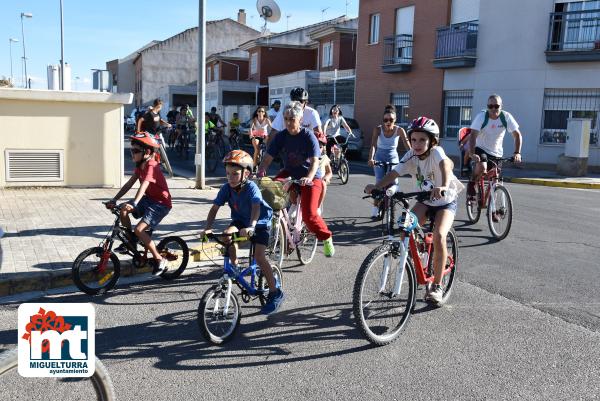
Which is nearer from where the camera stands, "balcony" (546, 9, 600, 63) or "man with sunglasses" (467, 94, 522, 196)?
"man with sunglasses" (467, 94, 522, 196)

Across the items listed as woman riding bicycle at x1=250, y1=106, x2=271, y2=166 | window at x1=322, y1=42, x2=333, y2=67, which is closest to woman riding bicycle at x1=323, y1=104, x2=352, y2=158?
woman riding bicycle at x1=250, y1=106, x2=271, y2=166

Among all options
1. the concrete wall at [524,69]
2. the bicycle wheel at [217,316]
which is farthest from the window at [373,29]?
the bicycle wheel at [217,316]

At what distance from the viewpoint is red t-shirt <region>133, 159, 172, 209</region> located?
6.12m

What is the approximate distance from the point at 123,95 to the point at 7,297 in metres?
6.76

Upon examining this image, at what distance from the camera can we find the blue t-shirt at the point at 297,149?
6672 millimetres

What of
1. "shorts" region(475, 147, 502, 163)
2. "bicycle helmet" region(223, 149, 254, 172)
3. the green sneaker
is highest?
"bicycle helmet" region(223, 149, 254, 172)

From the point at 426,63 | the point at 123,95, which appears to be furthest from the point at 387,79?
the point at 123,95

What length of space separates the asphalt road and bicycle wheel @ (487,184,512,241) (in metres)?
1.26

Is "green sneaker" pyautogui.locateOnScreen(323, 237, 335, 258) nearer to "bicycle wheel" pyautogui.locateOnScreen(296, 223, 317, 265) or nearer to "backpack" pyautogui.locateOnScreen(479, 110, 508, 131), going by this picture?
"bicycle wheel" pyautogui.locateOnScreen(296, 223, 317, 265)

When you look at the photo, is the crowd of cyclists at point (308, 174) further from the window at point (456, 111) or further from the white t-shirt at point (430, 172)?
the window at point (456, 111)

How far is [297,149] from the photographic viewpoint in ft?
22.1

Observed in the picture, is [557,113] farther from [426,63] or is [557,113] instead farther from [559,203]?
[559,203]

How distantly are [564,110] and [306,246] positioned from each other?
56.3 feet

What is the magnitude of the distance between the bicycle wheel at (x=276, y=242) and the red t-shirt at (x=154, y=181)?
1.15 metres
